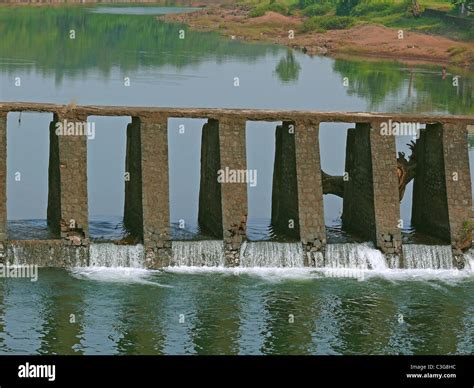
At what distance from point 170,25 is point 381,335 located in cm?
11059

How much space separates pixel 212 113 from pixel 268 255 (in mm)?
4732

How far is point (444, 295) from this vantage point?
148ft

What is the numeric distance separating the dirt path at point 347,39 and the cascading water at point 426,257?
68.0 meters

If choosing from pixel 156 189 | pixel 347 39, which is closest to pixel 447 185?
pixel 156 189

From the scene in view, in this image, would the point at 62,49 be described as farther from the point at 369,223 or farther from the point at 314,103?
the point at 369,223

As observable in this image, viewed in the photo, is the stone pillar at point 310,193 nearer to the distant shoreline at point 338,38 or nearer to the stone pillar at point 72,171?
the stone pillar at point 72,171

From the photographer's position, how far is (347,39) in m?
130

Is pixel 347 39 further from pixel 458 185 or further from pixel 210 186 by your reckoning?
pixel 210 186

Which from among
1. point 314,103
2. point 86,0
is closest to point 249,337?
point 314,103

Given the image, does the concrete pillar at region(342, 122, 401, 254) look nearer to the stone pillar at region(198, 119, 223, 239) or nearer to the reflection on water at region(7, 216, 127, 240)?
the stone pillar at region(198, 119, 223, 239)

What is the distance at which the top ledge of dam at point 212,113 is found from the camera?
46625 mm

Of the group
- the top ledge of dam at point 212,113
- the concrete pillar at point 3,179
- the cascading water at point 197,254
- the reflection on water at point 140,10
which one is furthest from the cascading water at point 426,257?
the reflection on water at point 140,10

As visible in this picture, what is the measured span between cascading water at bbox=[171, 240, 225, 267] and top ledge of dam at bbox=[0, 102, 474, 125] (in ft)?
13.0

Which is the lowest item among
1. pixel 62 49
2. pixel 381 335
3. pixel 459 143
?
pixel 381 335
